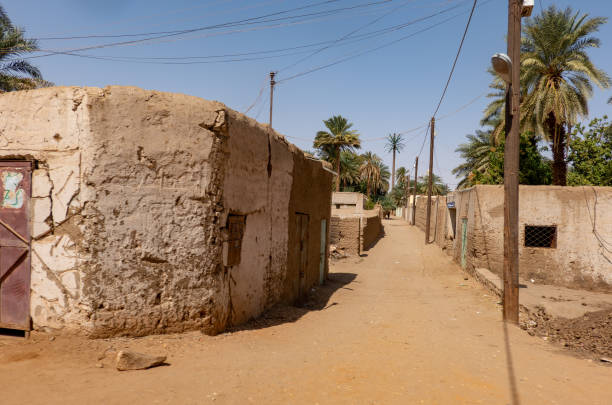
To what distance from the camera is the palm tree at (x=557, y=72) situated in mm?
16156

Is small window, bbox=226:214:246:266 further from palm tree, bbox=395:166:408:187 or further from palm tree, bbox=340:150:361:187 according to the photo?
palm tree, bbox=395:166:408:187

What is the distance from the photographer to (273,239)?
23.5ft

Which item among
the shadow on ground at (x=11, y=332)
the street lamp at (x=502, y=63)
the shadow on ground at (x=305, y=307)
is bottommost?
the shadow on ground at (x=305, y=307)

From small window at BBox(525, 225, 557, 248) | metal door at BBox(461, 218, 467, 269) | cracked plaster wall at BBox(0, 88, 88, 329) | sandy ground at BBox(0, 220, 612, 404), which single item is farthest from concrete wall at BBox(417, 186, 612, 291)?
cracked plaster wall at BBox(0, 88, 88, 329)

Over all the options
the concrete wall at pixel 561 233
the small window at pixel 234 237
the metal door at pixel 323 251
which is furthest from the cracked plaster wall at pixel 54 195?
the concrete wall at pixel 561 233

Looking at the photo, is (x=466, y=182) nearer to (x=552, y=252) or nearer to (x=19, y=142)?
(x=552, y=252)

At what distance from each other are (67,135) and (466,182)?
30391 mm

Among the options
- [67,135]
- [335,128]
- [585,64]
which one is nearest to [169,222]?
[67,135]

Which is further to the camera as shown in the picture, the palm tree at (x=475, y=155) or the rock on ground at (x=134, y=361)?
the palm tree at (x=475, y=155)

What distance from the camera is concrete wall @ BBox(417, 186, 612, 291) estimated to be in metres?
10.8

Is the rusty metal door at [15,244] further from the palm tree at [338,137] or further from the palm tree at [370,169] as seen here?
the palm tree at [370,169]

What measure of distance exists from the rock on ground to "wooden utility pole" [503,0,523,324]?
5844 mm

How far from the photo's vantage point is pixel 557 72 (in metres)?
16.9

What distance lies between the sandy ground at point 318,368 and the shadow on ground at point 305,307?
5 cm
